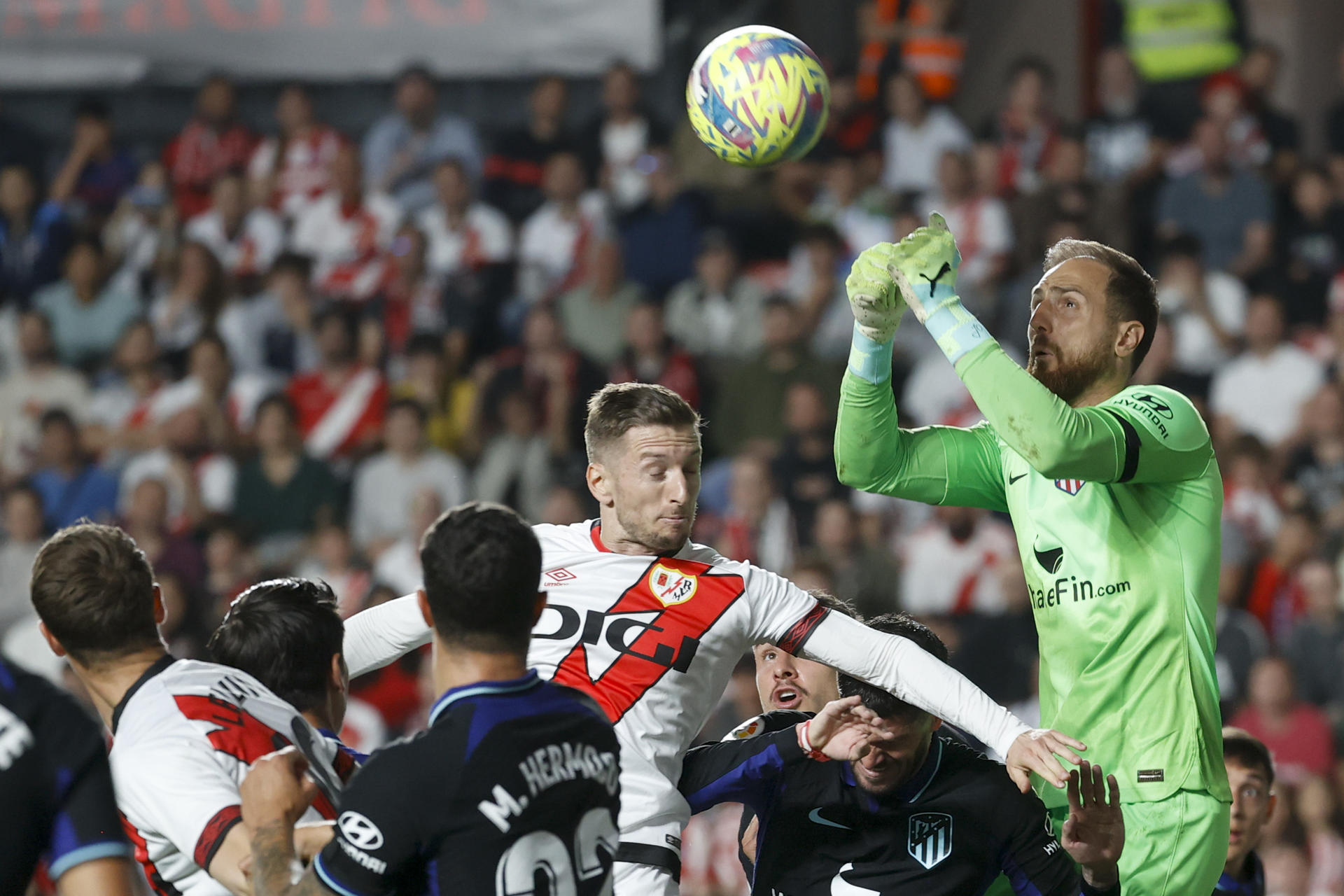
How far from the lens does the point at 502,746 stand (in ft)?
11.0

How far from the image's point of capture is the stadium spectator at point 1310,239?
11.5 meters

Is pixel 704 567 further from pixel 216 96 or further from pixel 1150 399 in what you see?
pixel 216 96

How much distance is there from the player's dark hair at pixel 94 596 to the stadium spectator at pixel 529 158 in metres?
9.80

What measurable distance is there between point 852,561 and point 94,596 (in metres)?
6.91

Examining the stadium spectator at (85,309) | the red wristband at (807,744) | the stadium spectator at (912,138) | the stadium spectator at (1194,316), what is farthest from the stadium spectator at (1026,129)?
the red wristband at (807,744)

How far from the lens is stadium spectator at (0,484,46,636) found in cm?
1145

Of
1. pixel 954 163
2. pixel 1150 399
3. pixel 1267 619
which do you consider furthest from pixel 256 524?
pixel 1150 399

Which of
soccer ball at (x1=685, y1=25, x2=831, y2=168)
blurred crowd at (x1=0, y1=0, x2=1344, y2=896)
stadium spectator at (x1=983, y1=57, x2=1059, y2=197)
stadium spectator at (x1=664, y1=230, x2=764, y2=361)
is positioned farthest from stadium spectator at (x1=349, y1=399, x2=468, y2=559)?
soccer ball at (x1=685, y1=25, x2=831, y2=168)

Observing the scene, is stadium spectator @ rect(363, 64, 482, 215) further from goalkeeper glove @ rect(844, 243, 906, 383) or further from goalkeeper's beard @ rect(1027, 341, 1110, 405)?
goalkeeper's beard @ rect(1027, 341, 1110, 405)

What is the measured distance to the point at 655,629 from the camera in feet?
14.8

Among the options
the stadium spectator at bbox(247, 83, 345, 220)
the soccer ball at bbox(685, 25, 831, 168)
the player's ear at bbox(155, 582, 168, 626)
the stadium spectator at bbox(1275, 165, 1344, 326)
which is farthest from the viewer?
the stadium spectator at bbox(247, 83, 345, 220)

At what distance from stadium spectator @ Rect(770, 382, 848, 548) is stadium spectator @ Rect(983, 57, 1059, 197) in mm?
2523

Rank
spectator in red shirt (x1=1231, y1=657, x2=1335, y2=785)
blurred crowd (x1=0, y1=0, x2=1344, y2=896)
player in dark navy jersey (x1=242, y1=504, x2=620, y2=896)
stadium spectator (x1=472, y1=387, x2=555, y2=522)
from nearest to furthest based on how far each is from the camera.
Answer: player in dark navy jersey (x1=242, y1=504, x2=620, y2=896)
spectator in red shirt (x1=1231, y1=657, x2=1335, y2=785)
blurred crowd (x1=0, y1=0, x2=1344, y2=896)
stadium spectator (x1=472, y1=387, x2=555, y2=522)

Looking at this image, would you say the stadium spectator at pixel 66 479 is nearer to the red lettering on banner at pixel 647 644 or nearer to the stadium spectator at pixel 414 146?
the stadium spectator at pixel 414 146
